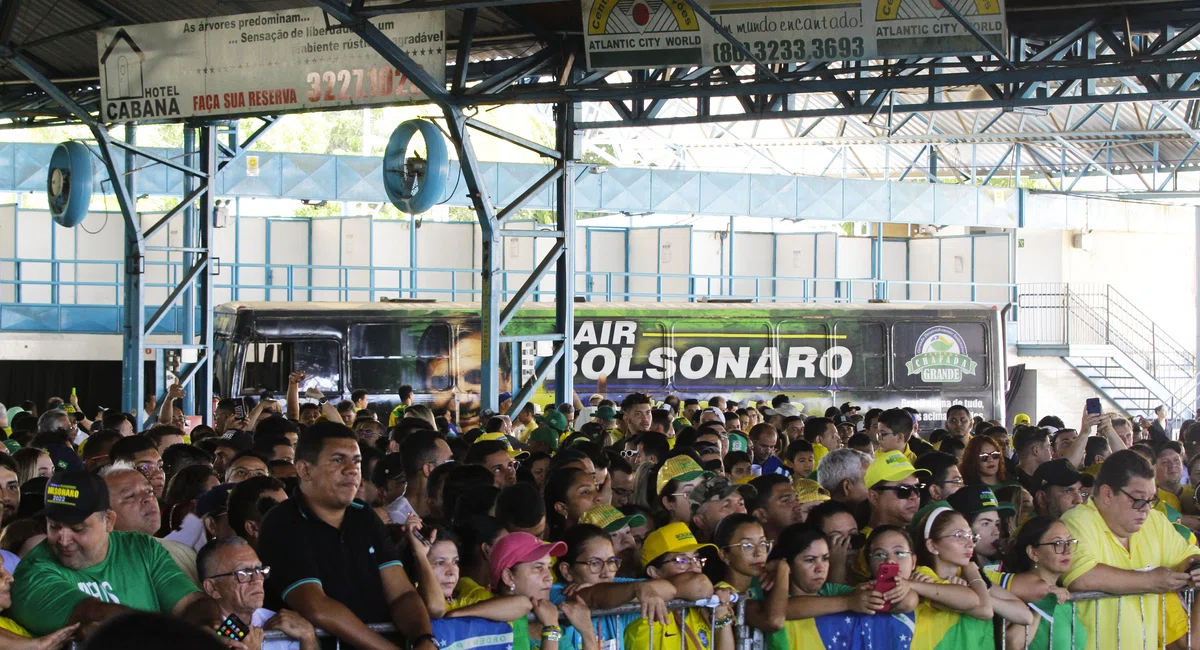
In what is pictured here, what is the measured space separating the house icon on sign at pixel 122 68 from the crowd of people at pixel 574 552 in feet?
22.7

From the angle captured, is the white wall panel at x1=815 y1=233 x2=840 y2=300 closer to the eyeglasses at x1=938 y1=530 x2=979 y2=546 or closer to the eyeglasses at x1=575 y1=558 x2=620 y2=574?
the eyeglasses at x1=938 y1=530 x2=979 y2=546

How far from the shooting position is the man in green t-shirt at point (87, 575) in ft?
15.0

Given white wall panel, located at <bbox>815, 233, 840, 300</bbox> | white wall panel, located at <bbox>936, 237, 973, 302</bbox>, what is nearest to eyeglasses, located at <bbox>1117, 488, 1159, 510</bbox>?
white wall panel, located at <bbox>815, 233, 840, 300</bbox>

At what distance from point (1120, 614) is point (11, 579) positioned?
507 centimetres

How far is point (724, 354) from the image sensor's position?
20594 millimetres

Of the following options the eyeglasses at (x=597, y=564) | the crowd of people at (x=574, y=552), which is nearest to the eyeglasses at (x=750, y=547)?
the crowd of people at (x=574, y=552)

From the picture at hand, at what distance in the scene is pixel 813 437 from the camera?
37.7 feet

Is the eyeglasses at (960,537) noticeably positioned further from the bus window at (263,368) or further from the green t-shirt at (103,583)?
the bus window at (263,368)

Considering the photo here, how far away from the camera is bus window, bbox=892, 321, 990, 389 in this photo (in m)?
20.8

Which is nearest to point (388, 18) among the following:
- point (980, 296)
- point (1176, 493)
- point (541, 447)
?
point (541, 447)

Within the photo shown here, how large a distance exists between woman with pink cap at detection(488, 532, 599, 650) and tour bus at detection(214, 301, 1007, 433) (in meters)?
13.7

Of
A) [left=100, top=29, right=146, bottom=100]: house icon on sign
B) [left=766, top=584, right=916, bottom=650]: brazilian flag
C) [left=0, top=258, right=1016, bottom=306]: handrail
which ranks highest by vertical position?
[left=100, top=29, right=146, bottom=100]: house icon on sign

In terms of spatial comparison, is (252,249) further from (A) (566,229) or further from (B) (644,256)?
(A) (566,229)

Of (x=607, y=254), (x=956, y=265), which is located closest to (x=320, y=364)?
(x=607, y=254)
